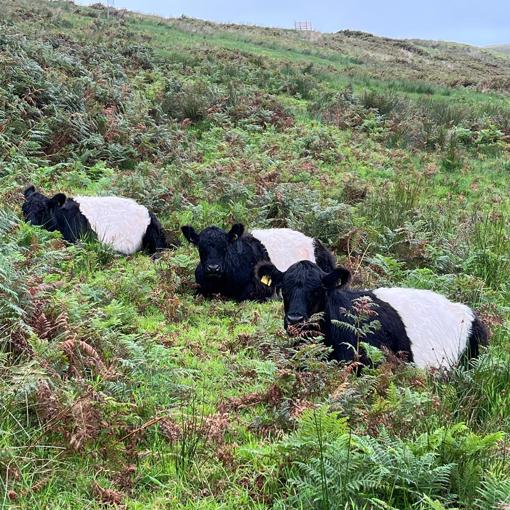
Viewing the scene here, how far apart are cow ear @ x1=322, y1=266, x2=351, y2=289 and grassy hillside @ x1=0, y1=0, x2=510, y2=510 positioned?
2.77 feet

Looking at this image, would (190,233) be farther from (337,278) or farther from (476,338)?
(476,338)

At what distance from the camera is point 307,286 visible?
623 centimetres

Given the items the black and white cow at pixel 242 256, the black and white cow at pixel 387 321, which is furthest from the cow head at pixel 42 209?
the black and white cow at pixel 387 321

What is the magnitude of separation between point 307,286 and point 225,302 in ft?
9.19

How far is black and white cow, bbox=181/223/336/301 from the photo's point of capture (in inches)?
355

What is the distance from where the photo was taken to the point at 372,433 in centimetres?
429

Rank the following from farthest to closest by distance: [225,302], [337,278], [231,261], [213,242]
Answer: [213,242]
[231,261]
[225,302]
[337,278]

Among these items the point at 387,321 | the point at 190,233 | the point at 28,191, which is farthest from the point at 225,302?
the point at 28,191

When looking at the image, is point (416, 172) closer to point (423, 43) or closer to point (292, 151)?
point (292, 151)

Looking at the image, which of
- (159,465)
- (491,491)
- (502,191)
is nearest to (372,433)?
(491,491)

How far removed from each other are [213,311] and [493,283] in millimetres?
3821

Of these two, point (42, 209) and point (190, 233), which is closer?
point (190, 233)

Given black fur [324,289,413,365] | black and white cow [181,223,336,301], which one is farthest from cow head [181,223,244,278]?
black fur [324,289,413,365]

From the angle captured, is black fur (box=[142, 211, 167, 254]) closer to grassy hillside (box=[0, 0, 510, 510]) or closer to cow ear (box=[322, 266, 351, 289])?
grassy hillside (box=[0, 0, 510, 510])
